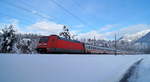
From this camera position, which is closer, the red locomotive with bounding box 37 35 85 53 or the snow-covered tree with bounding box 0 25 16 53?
the red locomotive with bounding box 37 35 85 53

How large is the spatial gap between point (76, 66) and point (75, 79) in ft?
5.66

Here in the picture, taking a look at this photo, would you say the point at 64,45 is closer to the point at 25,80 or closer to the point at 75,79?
the point at 75,79

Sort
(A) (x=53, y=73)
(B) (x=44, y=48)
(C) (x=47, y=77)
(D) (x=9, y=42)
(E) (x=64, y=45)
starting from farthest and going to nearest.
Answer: (D) (x=9, y=42) < (E) (x=64, y=45) < (B) (x=44, y=48) < (A) (x=53, y=73) < (C) (x=47, y=77)

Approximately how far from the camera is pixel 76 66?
925cm

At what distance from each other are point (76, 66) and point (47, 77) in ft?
10.0

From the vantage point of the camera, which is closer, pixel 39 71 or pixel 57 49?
pixel 39 71

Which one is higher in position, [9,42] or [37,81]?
[9,42]

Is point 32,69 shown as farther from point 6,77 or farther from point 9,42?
point 9,42

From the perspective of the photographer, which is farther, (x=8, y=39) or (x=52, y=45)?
(x=8, y=39)

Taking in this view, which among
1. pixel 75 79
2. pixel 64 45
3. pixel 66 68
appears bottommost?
pixel 75 79

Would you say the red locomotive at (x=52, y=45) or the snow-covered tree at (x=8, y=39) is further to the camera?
the snow-covered tree at (x=8, y=39)

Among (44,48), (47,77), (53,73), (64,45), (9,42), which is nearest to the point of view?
(47,77)

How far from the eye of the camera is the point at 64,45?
25.2 meters

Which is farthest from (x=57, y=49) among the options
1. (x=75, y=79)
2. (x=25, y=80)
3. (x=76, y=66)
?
(x=25, y=80)
